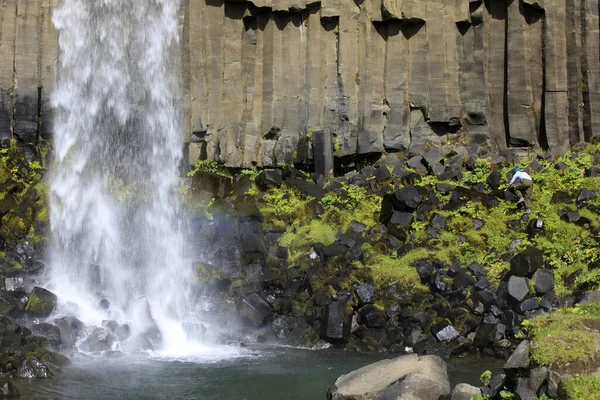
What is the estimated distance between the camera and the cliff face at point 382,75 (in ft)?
67.4

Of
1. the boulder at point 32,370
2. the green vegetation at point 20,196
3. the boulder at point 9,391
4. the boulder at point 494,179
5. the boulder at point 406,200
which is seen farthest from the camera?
the boulder at point 494,179

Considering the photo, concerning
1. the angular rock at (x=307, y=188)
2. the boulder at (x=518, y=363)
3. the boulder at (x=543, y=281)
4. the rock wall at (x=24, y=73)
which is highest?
the rock wall at (x=24, y=73)

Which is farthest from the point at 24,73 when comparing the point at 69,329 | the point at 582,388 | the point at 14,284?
the point at 582,388

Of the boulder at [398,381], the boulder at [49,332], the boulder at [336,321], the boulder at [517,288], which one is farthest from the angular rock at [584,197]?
the boulder at [49,332]

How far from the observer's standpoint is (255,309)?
15719 millimetres

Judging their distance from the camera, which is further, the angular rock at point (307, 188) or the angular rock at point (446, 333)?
the angular rock at point (307, 188)

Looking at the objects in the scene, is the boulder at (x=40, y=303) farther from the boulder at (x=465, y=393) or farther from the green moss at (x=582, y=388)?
the green moss at (x=582, y=388)

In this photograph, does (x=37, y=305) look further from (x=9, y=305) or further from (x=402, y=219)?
(x=402, y=219)

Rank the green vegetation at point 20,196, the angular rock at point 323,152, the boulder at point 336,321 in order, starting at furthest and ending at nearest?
the angular rock at point 323,152, the green vegetation at point 20,196, the boulder at point 336,321

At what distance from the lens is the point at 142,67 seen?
20.4 m

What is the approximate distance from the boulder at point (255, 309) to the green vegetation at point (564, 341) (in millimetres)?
7115

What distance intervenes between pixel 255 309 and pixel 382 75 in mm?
8289

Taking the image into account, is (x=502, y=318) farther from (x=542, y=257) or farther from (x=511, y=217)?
(x=511, y=217)

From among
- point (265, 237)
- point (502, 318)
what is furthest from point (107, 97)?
point (502, 318)
